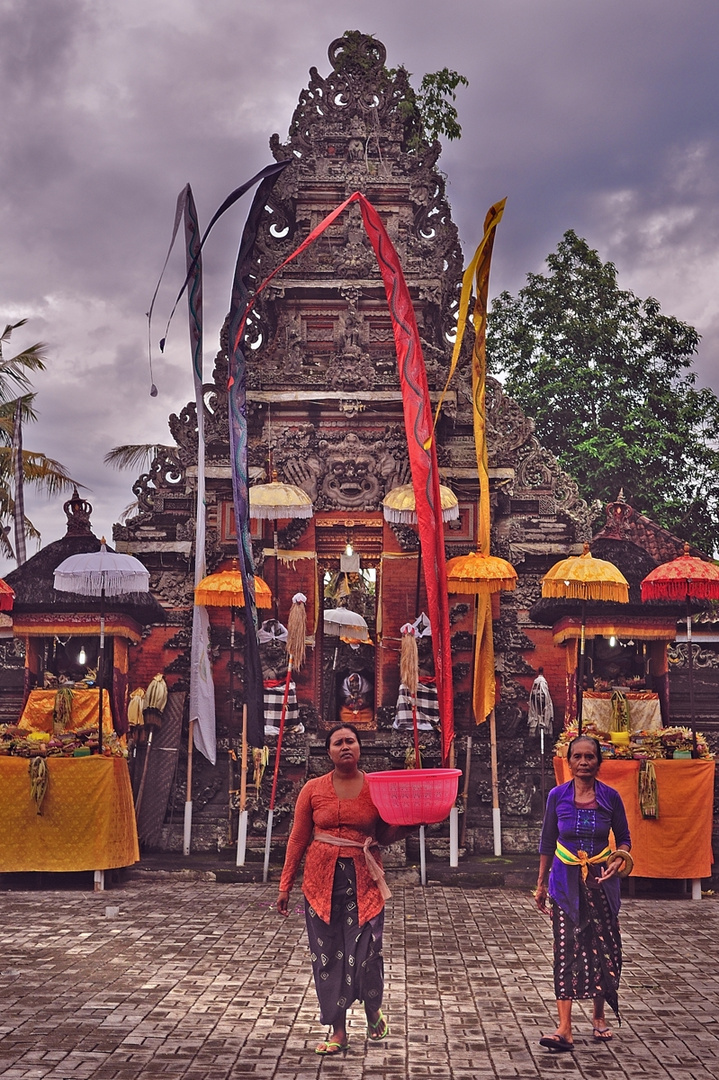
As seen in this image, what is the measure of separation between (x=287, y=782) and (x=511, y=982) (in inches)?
270

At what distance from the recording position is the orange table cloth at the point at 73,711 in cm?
1300

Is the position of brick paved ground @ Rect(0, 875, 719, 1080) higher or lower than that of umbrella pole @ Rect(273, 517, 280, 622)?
lower

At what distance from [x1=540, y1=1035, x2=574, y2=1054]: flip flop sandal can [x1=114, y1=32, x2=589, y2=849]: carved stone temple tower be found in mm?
8397

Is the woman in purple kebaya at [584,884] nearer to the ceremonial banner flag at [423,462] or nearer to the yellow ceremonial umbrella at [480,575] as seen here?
the ceremonial banner flag at [423,462]

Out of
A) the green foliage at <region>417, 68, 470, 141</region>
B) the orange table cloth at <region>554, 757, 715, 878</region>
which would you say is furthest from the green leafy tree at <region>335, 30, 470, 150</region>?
the orange table cloth at <region>554, 757, 715, 878</region>

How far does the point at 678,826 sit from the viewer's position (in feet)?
37.1

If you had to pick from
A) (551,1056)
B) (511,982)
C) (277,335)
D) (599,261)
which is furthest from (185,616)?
(599,261)

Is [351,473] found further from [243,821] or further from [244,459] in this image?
[243,821]

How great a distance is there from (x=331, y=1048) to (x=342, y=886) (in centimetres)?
82

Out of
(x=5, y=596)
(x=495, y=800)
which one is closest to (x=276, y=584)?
(x=5, y=596)

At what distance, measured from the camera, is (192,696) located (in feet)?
44.1

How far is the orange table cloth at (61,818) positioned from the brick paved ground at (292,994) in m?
0.48

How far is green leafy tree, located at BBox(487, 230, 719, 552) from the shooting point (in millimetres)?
21875

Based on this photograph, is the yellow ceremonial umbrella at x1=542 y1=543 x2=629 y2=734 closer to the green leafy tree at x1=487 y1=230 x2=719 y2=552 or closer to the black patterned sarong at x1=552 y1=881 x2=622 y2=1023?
the black patterned sarong at x1=552 y1=881 x2=622 y2=1023
